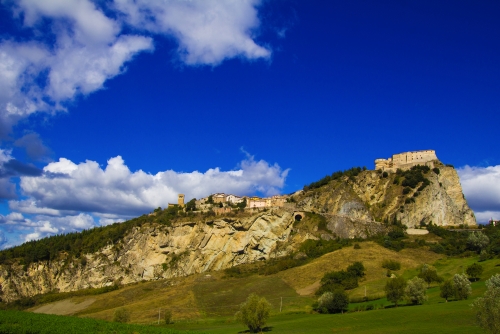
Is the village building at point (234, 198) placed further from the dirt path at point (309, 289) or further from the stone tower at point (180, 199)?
the dirt path at point (309, 289)

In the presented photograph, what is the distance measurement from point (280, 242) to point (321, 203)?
19.4m

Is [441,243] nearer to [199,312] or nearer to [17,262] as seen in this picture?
[199,312]

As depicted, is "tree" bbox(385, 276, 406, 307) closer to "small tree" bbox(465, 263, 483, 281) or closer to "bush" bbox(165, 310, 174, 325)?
"small tree" bbox(465, 263, 483, 281)

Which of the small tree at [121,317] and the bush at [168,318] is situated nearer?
the small tree at [121,317]

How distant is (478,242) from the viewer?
88.4 meters

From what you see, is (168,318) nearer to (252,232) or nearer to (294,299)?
(294,299)

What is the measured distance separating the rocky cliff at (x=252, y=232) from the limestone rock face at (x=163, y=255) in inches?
10.4

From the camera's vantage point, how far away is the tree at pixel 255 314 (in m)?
50.5

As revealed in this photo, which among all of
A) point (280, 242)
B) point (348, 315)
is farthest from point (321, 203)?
point (348, 315)

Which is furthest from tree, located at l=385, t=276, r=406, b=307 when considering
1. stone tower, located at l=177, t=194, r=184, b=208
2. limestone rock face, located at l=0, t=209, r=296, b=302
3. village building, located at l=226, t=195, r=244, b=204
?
village building, located at l=226, t=195, r=244, b=204

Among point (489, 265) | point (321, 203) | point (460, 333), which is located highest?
point (321, 203)

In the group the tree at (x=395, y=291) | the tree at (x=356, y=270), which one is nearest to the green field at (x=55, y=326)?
the tree at (x=395, y=291)

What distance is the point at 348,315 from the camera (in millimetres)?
54188

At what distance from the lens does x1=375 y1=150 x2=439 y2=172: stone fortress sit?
422 ft
